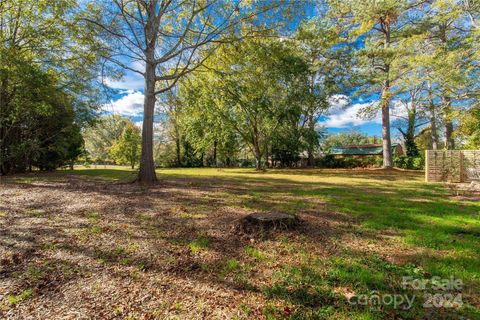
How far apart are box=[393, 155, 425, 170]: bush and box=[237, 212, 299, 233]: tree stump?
22243mm

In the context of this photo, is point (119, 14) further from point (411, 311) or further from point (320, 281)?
point (411, 311)

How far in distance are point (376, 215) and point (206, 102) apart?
37.3 feet

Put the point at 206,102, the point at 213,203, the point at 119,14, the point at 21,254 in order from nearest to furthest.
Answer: the point at 21,254 → the point at 213,203 → the point at 119,14 → the point at 206,102

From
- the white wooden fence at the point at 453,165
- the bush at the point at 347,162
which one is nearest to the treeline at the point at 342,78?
the bush at the point at 347,162

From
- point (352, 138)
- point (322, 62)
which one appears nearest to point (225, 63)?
point (322, 62)

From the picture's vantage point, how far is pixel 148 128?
29.7ft

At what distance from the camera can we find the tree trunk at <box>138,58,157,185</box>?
29.7ft

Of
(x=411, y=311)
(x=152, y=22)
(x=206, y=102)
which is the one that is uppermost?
(x=152, y=22)

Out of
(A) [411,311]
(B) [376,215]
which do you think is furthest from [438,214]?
(A) [411,311]

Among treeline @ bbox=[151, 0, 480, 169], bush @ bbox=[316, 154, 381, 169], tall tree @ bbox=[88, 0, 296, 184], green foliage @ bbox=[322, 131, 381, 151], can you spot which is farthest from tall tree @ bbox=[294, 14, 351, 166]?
green foliage @ bbox=[322, 131, 381, 151]

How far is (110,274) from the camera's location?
2.70 meters

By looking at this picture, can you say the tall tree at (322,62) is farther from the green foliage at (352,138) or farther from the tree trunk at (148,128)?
the green foliage at (352,138)

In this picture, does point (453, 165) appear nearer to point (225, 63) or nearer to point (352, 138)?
point (225, 63)

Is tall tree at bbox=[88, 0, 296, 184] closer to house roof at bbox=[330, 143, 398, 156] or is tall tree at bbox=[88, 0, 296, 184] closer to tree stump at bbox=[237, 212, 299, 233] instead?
tree stump at bbox=[237, 212, 299, 233]
